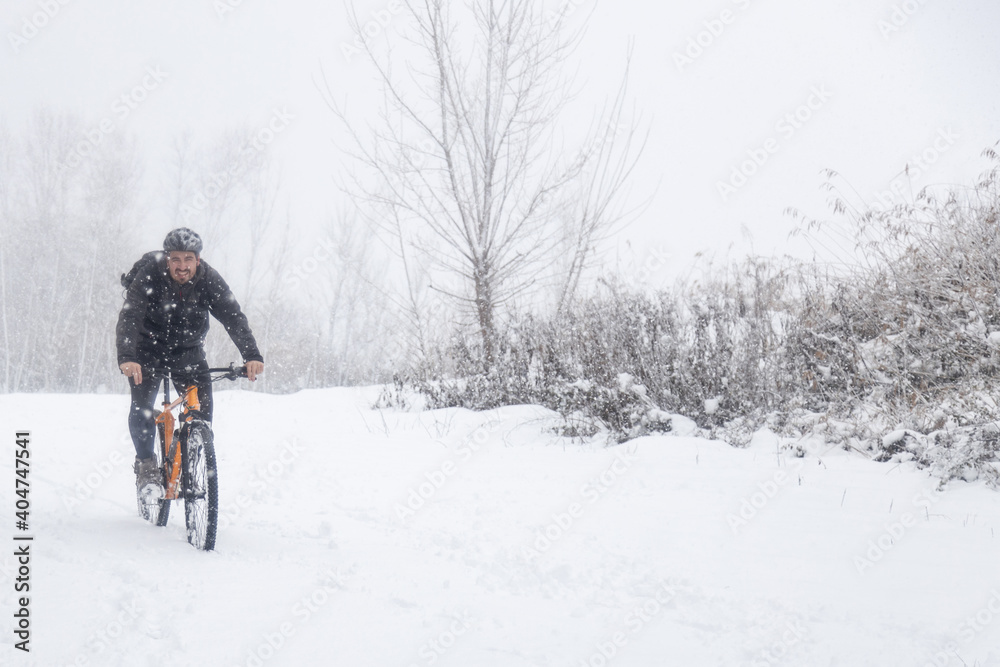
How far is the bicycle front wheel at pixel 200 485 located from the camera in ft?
11.0

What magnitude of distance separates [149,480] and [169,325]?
3.16 feet

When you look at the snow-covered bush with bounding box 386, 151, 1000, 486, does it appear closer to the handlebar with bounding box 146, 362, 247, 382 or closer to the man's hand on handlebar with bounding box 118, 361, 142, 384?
the handlebar with bounding box 146, 362, 247, 382

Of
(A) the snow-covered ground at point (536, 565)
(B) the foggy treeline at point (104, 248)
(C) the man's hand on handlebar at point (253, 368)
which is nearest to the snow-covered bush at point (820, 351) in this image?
(A) the snow-covered ground at point (536, 565)

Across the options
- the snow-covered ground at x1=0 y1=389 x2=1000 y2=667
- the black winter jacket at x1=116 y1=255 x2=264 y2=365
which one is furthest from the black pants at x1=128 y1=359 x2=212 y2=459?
the snow-covered ground at x1=0 y1=389 x2=1000 y2=667

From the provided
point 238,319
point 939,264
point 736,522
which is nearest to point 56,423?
point 238,319

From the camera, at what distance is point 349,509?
14.4ft

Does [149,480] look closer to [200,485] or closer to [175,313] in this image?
[200,485]

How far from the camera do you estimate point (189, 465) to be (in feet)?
12.1

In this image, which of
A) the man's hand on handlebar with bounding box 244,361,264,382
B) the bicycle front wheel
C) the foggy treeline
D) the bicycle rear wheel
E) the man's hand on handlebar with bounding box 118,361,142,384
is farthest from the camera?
the foggy treeline

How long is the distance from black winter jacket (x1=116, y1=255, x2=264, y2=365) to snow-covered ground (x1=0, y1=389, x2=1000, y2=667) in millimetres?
1110

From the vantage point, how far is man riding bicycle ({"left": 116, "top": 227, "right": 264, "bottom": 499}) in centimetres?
376

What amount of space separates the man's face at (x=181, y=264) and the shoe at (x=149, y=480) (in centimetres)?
116

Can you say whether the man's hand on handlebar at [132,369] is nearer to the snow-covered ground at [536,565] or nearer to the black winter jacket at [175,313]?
the black winter jacket at [175,313]

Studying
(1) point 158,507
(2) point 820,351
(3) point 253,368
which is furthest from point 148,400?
(2) point 820,351
